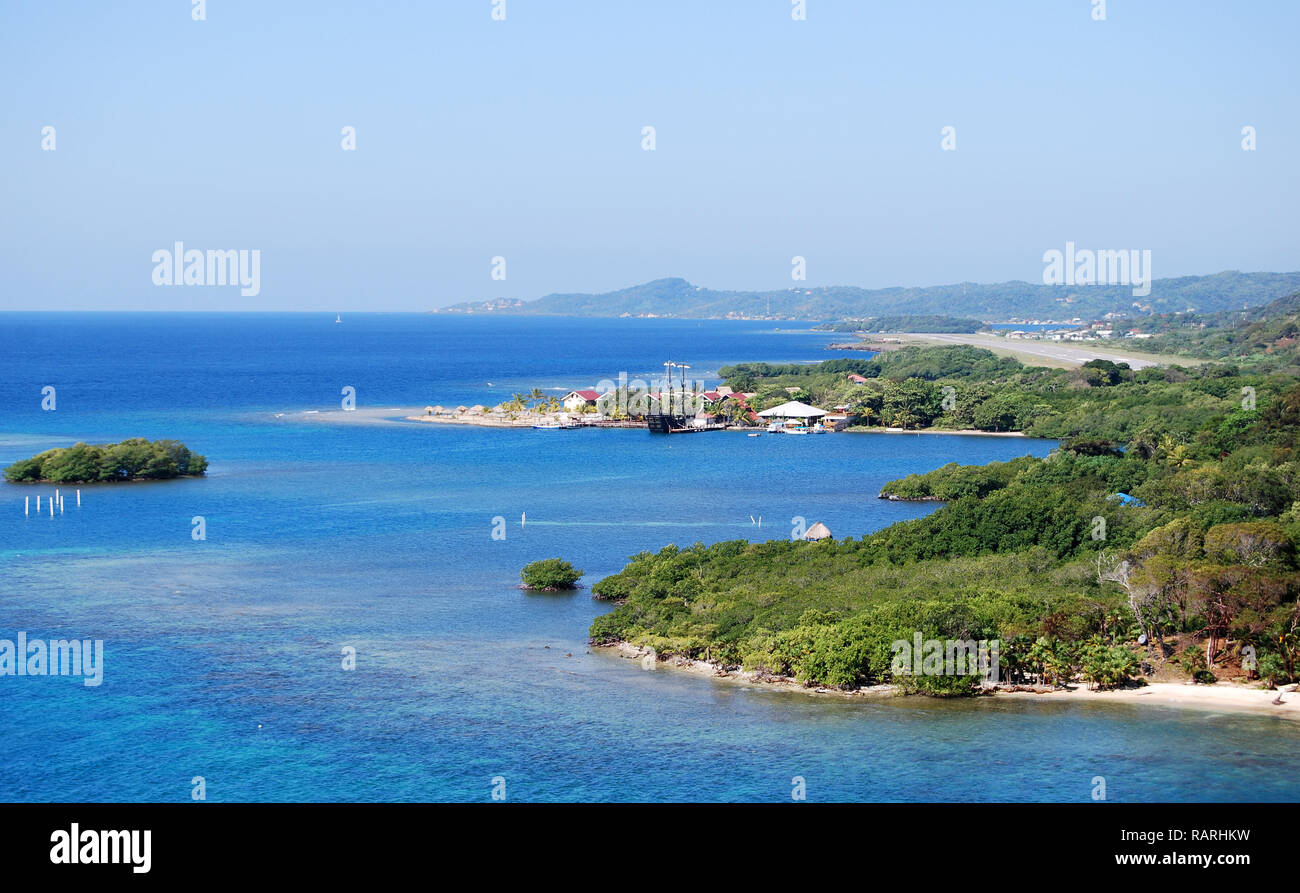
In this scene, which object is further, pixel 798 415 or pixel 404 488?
pixel 798 415

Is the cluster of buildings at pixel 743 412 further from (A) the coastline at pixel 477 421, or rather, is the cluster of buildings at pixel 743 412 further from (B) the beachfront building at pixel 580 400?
(A) the coastline at pixel 477 421

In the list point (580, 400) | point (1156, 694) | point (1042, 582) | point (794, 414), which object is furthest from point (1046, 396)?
point (1156, 694)

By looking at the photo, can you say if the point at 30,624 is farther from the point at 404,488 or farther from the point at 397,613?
the point at 404,488

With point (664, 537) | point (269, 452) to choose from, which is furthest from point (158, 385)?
Answer: point (664, 537)

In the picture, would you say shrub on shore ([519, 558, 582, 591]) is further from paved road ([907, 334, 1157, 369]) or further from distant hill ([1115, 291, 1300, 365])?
distant hill ([1115, 291, 1300, 365])

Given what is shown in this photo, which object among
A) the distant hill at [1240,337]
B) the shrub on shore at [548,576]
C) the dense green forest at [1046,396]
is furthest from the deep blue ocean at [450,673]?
the distant hill at [1240,337]

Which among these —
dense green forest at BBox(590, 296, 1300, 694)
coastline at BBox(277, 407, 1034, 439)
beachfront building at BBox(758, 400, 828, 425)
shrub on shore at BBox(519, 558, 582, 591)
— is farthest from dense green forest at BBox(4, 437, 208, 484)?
beachfront building at BBox(758, 400, 828, 425)

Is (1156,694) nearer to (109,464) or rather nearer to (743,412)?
(109,464)
